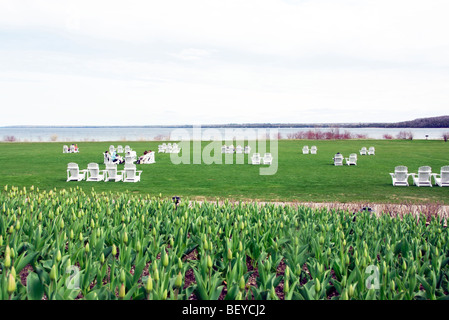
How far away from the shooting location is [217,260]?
4375mm

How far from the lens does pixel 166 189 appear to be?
15953 millimetres

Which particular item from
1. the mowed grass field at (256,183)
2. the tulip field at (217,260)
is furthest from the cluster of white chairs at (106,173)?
the tulip field at (217,260)

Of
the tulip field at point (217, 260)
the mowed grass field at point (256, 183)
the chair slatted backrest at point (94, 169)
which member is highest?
the chair slatted backrest at point (94, 169)

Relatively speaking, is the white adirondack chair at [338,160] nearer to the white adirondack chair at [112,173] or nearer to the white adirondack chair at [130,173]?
the white adirondack chair at [130,173]

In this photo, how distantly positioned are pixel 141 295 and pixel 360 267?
2.26 meters

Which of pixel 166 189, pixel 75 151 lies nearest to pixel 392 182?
pixel 166 189

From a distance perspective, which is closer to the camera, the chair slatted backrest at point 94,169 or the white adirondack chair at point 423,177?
the white adirondack chair at point 423,177

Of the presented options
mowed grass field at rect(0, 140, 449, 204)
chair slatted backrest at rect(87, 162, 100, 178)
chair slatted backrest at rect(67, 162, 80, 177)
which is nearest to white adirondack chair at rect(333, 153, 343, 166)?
mowed grass field at rect(0, 140, 449, 204)

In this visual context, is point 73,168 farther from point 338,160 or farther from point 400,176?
point 338,160

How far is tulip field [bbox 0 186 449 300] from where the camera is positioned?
3422mm

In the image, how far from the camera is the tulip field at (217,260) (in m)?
3.42

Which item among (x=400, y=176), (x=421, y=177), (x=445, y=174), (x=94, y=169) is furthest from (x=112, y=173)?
(x=445, y=174)

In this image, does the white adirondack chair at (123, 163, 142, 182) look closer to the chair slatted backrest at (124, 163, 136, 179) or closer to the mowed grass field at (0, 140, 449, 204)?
the chair slatted backrest at (124, 163, 136, 179)
